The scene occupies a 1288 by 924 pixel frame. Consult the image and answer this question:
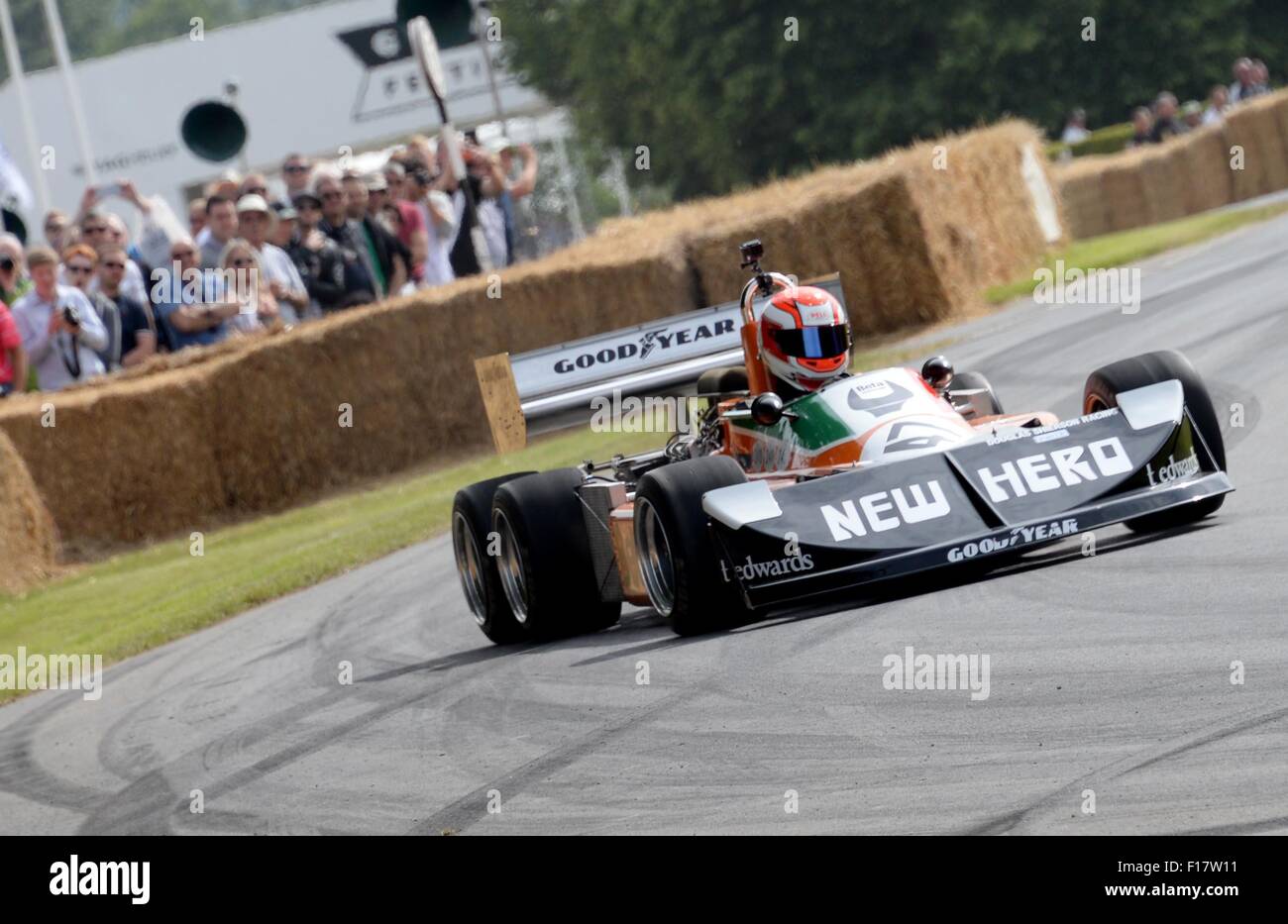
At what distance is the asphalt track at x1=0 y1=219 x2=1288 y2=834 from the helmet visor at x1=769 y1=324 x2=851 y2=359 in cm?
136

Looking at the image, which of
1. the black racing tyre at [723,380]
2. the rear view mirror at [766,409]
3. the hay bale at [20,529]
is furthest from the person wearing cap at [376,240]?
the rear view mirror at [766,409]

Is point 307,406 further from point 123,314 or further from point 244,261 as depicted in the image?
point 123,314

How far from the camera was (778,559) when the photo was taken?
7.57 metres

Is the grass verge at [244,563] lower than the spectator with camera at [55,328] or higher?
lower

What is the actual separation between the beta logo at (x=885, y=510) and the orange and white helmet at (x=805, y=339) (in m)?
1.36

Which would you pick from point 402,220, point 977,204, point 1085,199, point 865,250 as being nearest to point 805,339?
point 402,220

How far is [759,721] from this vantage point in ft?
20.6

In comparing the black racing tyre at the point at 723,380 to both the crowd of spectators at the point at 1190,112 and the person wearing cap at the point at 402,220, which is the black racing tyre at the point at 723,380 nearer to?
the person wearing cap at the point at 402,220

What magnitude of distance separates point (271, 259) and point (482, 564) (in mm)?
8990

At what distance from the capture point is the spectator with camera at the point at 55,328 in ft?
52.9

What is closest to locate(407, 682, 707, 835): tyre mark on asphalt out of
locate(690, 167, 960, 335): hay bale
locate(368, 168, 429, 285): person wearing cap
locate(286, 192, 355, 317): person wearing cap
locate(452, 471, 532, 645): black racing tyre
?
locate(452, 471, 532, 645): black racing tyre

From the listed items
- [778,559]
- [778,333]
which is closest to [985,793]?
[778,559]

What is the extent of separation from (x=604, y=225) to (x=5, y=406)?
7577mm

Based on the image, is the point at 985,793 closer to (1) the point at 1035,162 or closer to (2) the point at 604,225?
(2) the point at 604,225
